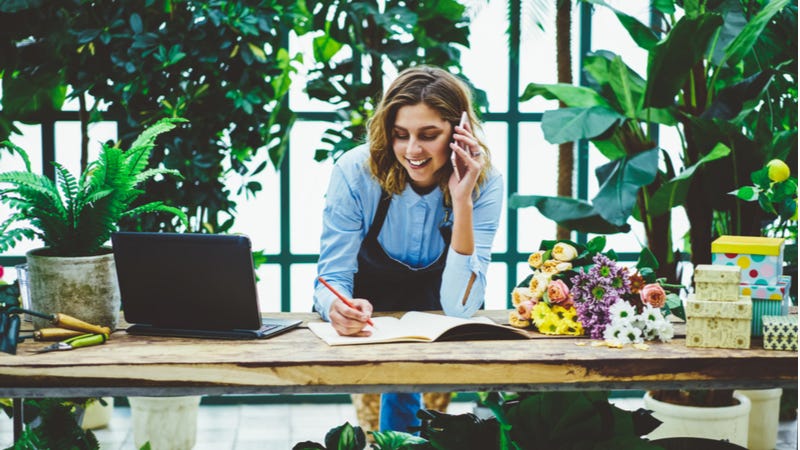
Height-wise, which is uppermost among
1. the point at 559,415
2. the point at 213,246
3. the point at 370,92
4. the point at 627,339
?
the point at 370,92

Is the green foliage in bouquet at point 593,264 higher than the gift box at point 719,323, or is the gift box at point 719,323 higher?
the green foliage in bouquet at point 593,264

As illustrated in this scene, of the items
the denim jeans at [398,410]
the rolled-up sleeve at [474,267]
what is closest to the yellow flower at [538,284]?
the rolled-up sleeve at [474,267]

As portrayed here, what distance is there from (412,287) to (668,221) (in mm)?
1358

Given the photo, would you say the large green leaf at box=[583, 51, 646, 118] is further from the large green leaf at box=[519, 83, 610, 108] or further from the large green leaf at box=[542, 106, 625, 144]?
the large green leaf at box=[542, 106, 625, 144]

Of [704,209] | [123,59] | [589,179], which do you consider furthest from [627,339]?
[589,179]

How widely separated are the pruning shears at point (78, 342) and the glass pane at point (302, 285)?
2.38m

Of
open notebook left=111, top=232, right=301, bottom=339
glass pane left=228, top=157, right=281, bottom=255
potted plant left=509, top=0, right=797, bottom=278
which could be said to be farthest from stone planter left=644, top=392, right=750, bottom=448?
glass pane left=228, top=157, right=281, bottom=255

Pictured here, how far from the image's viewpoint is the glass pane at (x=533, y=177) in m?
4.33

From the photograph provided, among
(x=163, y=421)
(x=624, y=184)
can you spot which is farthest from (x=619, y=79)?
(x=163, y=421)

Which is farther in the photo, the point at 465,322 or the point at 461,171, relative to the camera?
the point at 461,171

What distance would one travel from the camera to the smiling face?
2205 millimetres

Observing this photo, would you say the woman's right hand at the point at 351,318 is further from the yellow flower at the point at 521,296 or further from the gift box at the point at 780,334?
the gift box at the point at 780,334

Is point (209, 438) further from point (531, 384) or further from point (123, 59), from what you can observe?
point (531, 384)

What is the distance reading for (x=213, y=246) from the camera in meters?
1.84
